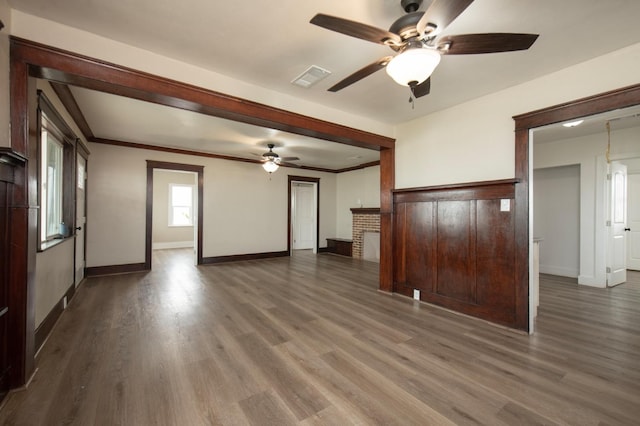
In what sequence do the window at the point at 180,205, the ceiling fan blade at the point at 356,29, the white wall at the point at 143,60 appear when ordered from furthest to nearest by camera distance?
1. the window at the point at 180,205
2. the white wall at the point at 143,60
3. the ceiling fan blade at the point at 356,29

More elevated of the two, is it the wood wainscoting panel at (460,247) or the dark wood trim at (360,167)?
the dark wood trim at (360,167)

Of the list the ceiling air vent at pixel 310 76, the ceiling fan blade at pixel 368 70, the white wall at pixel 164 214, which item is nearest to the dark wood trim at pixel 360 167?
the ceiling air vent at pixel 310 76

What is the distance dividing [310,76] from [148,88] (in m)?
1.51

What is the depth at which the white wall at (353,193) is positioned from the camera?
24.2ft

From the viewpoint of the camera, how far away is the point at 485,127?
3217mm

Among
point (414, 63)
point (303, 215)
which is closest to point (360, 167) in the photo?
point (303, 215)

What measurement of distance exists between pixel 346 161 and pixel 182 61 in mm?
5165

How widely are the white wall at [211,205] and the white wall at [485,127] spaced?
13.5 feet

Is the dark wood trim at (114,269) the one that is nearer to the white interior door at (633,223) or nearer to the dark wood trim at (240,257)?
the dark wood trim at (240,257)

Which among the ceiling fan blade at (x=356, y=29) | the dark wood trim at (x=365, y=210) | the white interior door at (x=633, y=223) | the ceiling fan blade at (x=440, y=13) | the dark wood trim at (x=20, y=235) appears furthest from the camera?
the dark wood trim at (x=365, y=210)

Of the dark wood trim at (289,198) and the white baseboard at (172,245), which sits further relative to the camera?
the white baseboard at (172,245)

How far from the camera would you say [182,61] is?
2.52 m

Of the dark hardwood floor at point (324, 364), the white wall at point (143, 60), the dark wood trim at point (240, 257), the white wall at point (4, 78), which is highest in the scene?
the white wall at point (143, 60)

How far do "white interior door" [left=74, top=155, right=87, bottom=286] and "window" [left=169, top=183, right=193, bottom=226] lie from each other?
444cm
